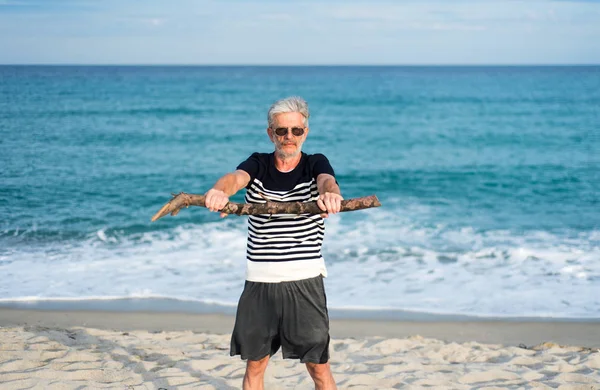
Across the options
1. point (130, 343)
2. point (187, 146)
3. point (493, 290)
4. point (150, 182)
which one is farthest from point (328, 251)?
point (187, 146)

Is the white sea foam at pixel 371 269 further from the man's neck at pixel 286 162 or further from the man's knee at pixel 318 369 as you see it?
the man's neck at pixel 286 162

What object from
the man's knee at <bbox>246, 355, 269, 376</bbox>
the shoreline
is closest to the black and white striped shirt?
the man's knee at <bbox>246, 355, 269, 376</bbox>

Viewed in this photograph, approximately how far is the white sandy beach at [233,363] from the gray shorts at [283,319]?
6.05 feet

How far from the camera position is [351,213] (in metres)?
15.1

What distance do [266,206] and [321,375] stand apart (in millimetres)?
1123

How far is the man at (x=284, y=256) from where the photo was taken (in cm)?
383

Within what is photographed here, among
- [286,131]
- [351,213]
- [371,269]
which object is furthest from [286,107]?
[351,213]

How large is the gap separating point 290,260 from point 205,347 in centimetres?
332

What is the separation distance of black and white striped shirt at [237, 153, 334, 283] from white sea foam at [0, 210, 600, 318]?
511 cm

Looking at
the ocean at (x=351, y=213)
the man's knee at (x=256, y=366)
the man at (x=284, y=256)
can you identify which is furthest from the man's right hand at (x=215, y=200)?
the ocean at (x=351, y=213)

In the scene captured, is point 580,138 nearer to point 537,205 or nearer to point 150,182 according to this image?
point 537,205

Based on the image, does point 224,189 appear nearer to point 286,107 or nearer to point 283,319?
point 286,107

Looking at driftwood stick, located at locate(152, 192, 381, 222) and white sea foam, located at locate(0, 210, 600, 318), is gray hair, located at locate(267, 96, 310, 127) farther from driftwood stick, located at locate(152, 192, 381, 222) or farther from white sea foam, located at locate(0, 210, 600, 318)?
white sea foam, located at locate(0, 210, 600, 318)

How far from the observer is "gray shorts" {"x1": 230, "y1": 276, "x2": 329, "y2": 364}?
3869 mm
